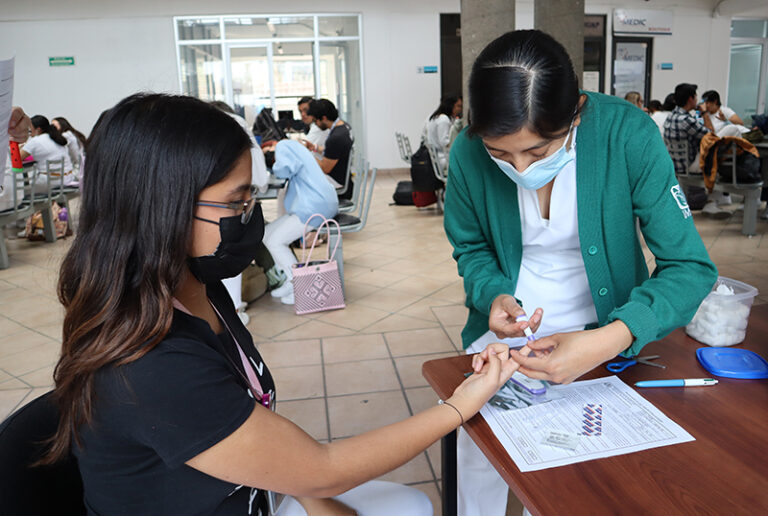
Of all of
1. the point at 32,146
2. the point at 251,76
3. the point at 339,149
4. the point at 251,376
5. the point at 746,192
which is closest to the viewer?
the point at 251,376

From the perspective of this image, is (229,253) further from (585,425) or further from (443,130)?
(443,130)

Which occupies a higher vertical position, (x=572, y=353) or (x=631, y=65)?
(x=631, y=65)

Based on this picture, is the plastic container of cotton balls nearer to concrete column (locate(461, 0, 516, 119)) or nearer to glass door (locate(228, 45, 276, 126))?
concrete column (locate(461, 0, 516, 119))

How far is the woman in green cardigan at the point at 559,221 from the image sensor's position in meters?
1.09

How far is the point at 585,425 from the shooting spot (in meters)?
0.98

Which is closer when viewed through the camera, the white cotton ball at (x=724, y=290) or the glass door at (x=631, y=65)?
the white cotton ball at (x=724, y=290)

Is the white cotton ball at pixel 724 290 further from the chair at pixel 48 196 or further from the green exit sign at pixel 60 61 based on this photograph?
the green exit sign at pixel 60 61

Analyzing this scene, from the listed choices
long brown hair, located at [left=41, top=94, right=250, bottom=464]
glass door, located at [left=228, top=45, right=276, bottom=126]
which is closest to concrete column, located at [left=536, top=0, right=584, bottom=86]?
long brown hair, located at [left=41, top=94, right=250, bottom=464]

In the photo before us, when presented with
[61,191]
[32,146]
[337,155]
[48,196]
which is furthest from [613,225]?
[32,146]

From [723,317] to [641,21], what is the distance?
40.0ft

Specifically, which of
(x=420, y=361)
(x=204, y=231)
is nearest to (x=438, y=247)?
(x=420, y=361)

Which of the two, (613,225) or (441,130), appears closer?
(613,225)

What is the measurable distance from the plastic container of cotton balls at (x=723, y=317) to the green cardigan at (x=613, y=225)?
118mm

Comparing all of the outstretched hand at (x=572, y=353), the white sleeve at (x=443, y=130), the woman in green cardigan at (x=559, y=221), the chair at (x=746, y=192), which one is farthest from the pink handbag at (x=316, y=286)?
the white sleeve at (x=443, y=130)
